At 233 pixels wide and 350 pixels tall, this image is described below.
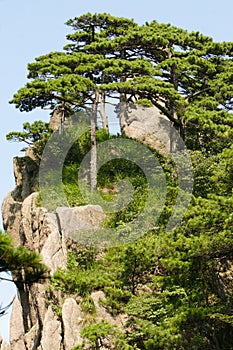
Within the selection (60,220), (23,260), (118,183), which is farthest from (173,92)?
(23,260)

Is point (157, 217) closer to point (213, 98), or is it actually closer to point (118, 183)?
point (118, 183)

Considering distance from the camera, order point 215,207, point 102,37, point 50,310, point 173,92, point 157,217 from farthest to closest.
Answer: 1. point 102,37
2. point 173,92
3. point 157,217
4. point 50,310
5. point 215,207

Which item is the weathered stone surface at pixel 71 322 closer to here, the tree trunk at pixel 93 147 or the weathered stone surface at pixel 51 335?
the weathered stone surface at pixel 51 335

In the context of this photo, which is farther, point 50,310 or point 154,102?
point 154,102

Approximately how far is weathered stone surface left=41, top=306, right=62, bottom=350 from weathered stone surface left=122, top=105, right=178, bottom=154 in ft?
27.3

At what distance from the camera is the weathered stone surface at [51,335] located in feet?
59.3

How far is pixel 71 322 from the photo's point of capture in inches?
712

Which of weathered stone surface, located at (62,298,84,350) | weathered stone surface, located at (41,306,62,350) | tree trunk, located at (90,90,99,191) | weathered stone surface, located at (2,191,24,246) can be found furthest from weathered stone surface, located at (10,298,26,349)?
tree trunk, located at (90,90,99,191)


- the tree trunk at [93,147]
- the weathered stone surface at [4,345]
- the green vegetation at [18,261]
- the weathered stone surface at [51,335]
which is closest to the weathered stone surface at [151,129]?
the tree trunk at [93,147]

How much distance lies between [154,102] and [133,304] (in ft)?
31.5

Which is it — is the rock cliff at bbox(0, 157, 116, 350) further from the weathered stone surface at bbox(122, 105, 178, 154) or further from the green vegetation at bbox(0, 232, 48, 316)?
the green vegetation at bbox(0, 232, 48, 316)

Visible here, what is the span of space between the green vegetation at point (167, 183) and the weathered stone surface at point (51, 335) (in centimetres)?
86

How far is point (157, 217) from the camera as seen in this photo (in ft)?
66.5

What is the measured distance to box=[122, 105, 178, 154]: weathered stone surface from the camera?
81.4 feet
